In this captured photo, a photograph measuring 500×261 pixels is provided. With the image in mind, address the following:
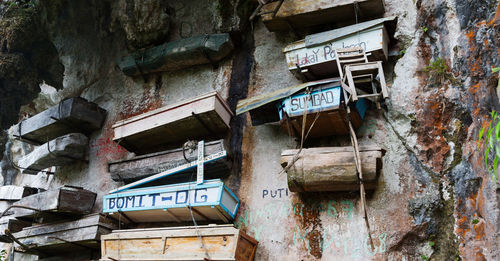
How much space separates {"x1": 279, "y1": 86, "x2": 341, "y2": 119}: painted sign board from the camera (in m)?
5.09

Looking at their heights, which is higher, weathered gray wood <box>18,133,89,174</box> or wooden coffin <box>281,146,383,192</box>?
weathered gray wood <box>18,133,89,174</box>

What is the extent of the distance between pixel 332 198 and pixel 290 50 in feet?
6.11

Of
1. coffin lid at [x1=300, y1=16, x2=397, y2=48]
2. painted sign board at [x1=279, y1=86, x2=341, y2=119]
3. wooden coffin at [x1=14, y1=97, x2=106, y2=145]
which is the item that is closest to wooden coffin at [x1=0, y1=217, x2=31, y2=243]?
wooden coffin at [x1=14, y1=97, x2=106, y2=145]

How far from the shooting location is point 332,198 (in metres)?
5.33

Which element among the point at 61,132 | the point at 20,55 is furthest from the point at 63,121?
the point at 20,55

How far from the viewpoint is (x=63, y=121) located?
721cm

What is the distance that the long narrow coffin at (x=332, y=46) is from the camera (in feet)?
17.7

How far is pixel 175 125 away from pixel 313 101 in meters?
1.90

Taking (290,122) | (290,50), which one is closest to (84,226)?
(290,122)

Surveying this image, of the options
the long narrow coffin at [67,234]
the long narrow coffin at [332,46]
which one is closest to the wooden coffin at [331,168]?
the long narrow coffin at [332,46]

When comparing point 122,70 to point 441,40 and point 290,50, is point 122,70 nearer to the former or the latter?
point 290,50

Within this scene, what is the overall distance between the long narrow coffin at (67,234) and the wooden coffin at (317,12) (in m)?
3.40

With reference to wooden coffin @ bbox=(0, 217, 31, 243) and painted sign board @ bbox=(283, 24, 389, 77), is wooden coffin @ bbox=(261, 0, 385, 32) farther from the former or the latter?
wooden coffin @ bbox=(0, 217, 31, 243)

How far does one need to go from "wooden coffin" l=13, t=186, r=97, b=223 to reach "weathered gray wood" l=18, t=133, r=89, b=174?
0.58m
